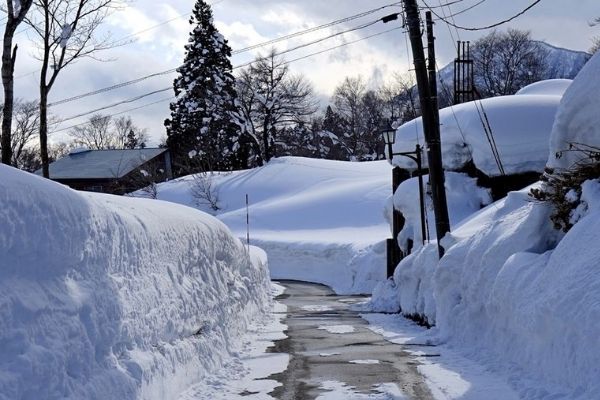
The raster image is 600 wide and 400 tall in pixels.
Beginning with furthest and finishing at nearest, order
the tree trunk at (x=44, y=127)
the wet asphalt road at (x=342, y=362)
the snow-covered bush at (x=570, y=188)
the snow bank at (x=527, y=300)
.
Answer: the tree trunk at (x=44, y=127) < the snow-covered bush at (x=570, y=188) < the wet asphalt road at (x=342, y=362) < the snow bank at (x=527, y=300)

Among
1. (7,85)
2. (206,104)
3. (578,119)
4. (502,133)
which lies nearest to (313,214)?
(206,104)

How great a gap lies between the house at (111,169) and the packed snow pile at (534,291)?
50728mm

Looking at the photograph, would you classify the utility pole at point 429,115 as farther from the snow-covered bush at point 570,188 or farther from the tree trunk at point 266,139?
the tree trunk at point 266,139

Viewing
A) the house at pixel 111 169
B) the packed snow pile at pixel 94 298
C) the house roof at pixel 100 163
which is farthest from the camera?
the house roof at pixel 100 163

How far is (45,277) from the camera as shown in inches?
196

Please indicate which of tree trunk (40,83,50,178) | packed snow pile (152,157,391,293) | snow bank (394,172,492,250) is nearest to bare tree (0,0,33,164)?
tree trunk (40,83,50,178)

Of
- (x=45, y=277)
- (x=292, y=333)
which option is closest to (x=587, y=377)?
(x=45, y=277)

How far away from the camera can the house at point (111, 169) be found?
62312 mm

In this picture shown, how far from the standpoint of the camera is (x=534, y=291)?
7902 millimetres

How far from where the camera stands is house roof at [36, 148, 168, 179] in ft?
224

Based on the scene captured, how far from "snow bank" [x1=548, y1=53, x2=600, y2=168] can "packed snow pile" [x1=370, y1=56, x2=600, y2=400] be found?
0.01 meters

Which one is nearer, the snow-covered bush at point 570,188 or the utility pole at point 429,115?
the snow-covered bush at point 570,188

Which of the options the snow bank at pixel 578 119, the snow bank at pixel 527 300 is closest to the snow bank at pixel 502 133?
the snow bank at pixel 527 300

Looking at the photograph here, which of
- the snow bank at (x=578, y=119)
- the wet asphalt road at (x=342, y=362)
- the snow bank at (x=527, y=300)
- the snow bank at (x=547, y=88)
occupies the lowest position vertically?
the wet asphalt road at (x=342, y=362)
